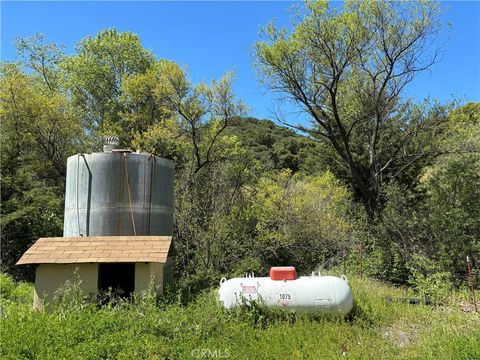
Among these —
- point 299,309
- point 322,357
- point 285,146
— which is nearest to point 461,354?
point 322,357

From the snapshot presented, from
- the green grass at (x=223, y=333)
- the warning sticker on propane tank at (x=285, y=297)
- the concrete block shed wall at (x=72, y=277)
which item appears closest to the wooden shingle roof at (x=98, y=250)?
the concrete block shed wall at (x=72, y=277)

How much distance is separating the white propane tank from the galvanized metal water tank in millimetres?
3692

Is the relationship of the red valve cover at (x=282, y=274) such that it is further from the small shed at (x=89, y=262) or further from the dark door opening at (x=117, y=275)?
the dark door opening at (x=117, y=275)

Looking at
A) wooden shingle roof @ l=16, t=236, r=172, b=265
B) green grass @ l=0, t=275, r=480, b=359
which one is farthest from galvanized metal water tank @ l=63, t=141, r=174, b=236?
green grass @ l=0, t=275, r=480, b=359

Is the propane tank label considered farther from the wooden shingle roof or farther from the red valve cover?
the wooden shingle roof

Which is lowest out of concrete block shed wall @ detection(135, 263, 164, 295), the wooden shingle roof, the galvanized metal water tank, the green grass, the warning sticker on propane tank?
the green grass

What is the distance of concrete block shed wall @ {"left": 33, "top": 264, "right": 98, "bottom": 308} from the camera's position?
955cm

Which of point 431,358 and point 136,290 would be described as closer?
point 431,358

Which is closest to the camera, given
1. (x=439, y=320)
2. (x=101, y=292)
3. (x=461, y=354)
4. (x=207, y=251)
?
(x=461, y=354)

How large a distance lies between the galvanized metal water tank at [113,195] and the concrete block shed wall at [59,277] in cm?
224

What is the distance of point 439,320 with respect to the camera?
9094 mm

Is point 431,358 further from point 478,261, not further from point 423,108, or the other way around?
point 423,108

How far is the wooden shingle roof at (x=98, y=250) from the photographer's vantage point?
31.0 ft

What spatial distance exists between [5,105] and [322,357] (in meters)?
19.6
